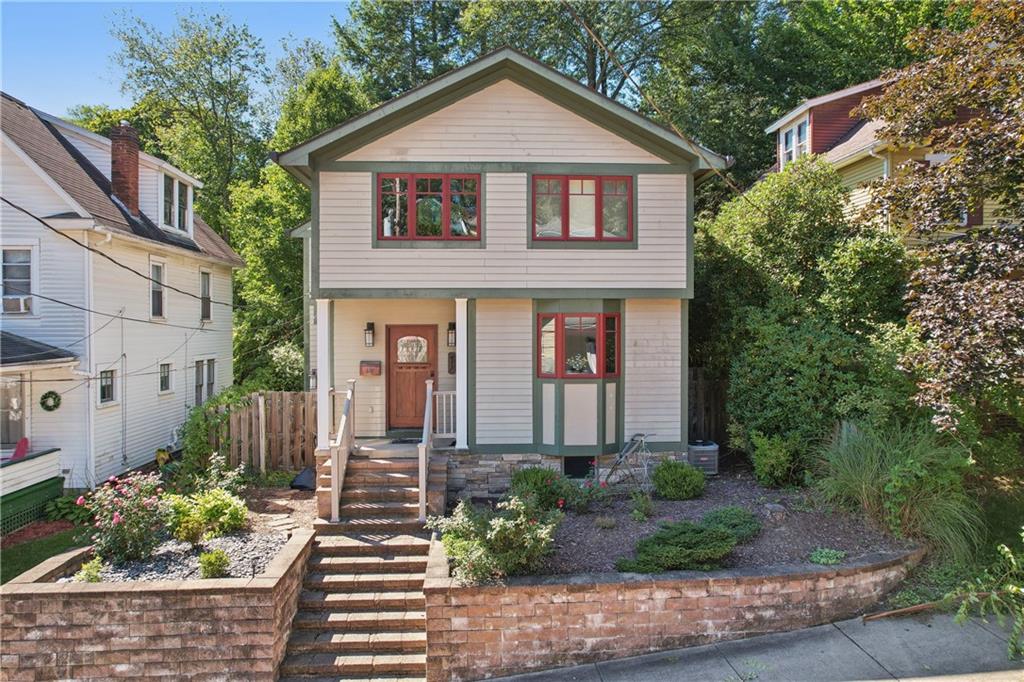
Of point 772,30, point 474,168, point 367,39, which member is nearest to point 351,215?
point 474,168

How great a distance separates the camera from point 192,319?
1761cm

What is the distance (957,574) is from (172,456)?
53.7ft

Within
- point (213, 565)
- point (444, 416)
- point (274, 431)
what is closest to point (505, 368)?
point (444, 416)

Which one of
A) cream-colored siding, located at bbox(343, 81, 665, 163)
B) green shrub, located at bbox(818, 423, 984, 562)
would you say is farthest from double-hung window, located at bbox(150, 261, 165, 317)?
green shrub, located at bbox(818, 423, 984, 562)

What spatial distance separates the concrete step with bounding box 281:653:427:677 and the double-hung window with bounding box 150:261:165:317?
37.6 feet

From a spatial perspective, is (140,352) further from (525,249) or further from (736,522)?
(736,522)

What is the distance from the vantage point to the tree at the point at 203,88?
90.8ft

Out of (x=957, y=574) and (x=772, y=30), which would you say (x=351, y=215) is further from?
(x=772, y=30)

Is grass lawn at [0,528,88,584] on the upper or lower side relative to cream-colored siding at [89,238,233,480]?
lower

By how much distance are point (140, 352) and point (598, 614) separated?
13114 millimetres

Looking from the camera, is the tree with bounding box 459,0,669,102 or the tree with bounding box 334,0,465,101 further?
the tree with bounding box 334,0,465,101

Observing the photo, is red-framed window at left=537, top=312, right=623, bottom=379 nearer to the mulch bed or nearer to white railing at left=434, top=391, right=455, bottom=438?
white railing at left=434, top=391, right=455, bottom=438

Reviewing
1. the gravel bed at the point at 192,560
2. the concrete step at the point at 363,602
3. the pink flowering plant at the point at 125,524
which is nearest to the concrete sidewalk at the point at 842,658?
the concrete step at the point at 363,602

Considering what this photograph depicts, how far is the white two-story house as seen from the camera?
11031mm
